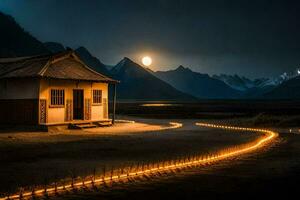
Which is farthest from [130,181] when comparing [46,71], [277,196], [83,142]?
[46,71]

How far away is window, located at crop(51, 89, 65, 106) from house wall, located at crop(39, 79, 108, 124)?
241 mm

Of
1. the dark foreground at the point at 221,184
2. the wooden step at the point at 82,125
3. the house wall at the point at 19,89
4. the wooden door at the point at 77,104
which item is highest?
the house wall at the point at 19,89

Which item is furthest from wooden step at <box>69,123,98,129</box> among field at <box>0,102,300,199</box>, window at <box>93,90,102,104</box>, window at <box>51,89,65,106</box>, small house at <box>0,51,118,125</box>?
field at <box>0,102,300,199</box>

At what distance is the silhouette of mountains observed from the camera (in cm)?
16088

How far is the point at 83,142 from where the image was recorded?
23.5 metres

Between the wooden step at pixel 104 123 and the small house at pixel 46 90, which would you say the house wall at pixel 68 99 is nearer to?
the small house at pixel 46 90

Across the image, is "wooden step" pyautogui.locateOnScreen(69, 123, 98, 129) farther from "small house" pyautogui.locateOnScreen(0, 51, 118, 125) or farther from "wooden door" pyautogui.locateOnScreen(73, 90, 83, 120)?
"wooden door" pyautogui.locateOnScreen(73, 90, 83, 120)

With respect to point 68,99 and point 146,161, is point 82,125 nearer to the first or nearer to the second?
point 68,99

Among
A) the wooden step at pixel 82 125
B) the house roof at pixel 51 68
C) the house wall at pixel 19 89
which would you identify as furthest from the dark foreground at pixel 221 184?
the house roof at pixel 51 68

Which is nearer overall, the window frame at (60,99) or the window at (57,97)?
the window frame at (60,99)

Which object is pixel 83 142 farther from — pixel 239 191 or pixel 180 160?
pixel 239 191

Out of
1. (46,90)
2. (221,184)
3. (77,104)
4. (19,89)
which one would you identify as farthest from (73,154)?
(77,104)

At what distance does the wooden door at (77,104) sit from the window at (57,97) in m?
2.85

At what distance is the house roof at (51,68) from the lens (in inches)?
1240
